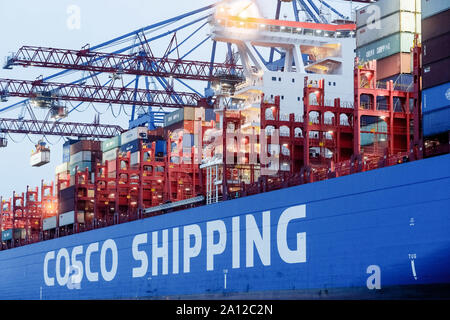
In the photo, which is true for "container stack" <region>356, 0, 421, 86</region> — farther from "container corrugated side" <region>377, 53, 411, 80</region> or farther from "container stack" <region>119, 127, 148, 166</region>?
"container stack" <region>119, 127, 148, 166</region>

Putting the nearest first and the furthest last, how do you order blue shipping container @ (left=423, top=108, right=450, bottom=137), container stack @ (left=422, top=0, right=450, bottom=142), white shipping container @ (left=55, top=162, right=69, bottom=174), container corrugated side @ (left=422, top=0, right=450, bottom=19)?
blue shipping container @ (left=423, top=108, right=450, bottom=137)
container stack @ (left=422, top=0, right=450, bottom=142)
container corrugated side @ (left=422, top=0, right=450, bottom=19)
white shipping container @ (left=55, top=162, right=69, bottom=174)

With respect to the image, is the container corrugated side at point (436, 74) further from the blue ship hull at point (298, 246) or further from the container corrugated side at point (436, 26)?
the blue ship hull at point (298, 246)

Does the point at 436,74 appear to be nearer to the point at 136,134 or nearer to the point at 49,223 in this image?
the point at 136,134

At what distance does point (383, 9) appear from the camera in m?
26.6

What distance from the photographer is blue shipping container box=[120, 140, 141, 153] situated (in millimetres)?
44906

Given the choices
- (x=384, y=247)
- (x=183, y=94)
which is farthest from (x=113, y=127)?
(x=384, y=247)

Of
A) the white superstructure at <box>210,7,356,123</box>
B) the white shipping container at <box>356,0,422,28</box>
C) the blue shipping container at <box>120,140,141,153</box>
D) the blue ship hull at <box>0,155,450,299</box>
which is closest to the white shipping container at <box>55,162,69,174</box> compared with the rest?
the blue shipping container at <box>120,140,141,153</box>

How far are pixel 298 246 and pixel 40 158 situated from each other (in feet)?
104

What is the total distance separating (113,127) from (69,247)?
614 inches

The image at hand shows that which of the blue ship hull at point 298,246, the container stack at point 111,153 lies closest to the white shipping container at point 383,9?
the blue ship hull at point 298,246

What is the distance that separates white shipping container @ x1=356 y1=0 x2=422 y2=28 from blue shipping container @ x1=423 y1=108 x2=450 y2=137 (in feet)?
20.8

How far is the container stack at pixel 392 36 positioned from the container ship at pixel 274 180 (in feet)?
0.18

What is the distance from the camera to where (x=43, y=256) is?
46.7 meters

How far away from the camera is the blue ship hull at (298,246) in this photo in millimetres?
19938
